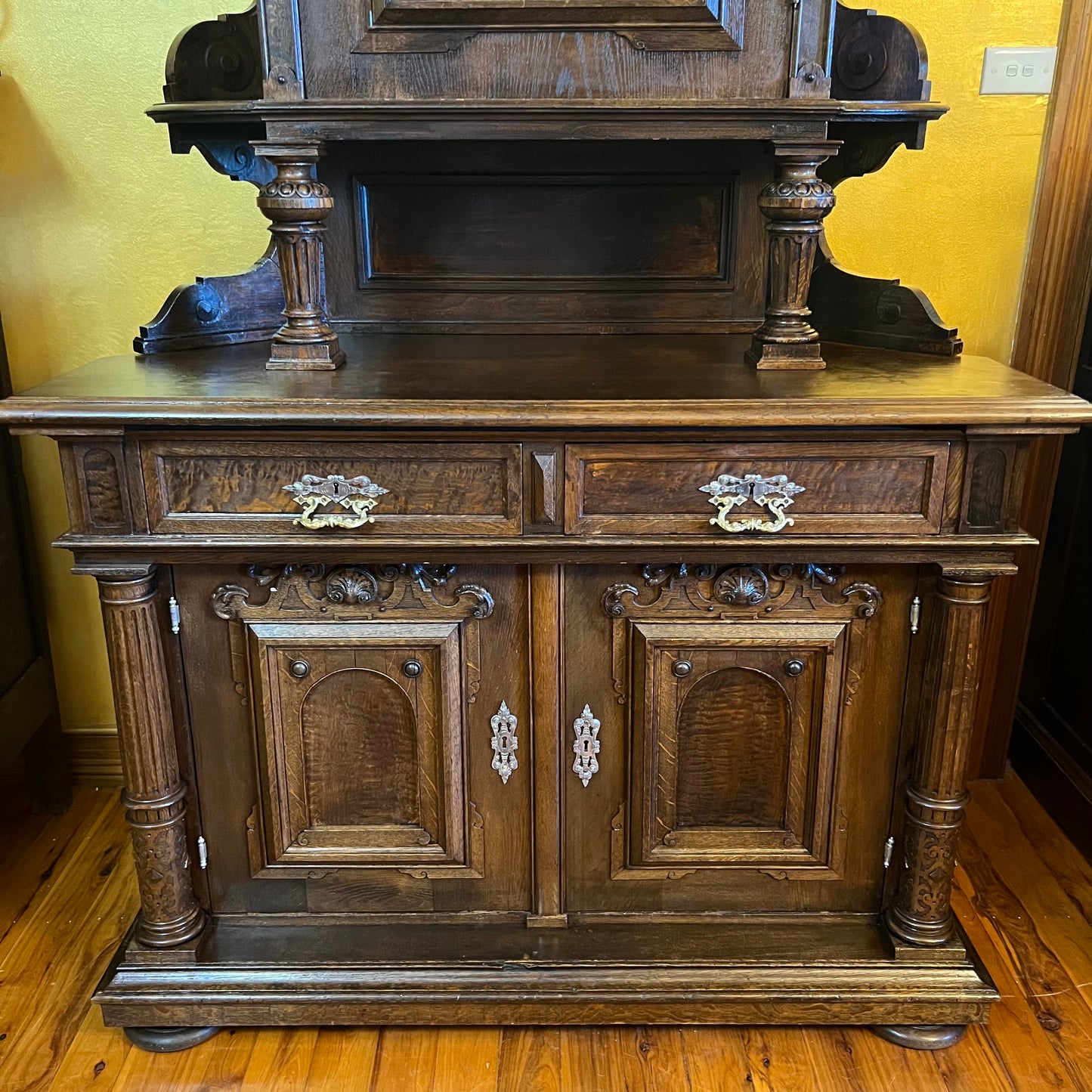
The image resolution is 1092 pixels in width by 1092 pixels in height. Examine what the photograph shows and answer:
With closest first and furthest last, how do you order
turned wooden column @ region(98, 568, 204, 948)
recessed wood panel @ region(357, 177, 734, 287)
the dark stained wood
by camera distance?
turned wooden column @ region(98, 568, 204, 948) < recessed wood panel @ region(357, 177, 734, 287) < the dark stained wood

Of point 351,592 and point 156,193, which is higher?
point 156,193

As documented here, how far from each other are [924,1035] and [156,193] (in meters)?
2.01

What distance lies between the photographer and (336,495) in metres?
1.44

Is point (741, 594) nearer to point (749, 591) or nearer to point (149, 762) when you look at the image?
point (749, 591)

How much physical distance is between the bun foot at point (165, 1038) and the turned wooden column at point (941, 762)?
1126mm

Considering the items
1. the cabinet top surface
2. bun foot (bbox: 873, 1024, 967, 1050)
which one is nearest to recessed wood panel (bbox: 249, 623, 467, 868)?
the cabinet top surface

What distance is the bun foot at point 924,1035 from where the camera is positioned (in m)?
1.67

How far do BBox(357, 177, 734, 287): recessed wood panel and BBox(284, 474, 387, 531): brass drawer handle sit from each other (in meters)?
0.58

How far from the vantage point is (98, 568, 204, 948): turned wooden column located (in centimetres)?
152

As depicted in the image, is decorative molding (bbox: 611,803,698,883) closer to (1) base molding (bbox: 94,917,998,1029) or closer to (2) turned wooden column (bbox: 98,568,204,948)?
(1) base molding (bbox: 94,917,998,1029)

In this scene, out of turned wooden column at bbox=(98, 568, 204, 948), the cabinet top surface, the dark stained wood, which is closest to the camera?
the cabinet top surface

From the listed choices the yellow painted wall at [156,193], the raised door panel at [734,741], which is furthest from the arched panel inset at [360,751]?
the yellow painted wall at [156,193]

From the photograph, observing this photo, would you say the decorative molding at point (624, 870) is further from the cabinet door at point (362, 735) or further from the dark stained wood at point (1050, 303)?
the dark stained wood at point (1050, 303)

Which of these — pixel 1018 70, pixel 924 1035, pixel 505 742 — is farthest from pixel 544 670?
pixel 1018 70
